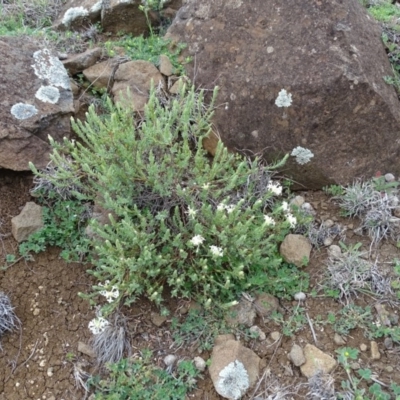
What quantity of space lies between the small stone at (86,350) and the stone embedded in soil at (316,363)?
4.06 ft

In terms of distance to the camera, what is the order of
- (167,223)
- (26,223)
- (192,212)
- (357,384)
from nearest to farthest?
(357,384) < (192,212) < (167,223) < (26,223)

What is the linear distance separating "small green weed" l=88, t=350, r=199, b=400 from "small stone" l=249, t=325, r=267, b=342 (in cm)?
42

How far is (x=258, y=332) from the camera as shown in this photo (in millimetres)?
3018

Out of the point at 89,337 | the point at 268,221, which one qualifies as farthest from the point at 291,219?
the point at 89,337

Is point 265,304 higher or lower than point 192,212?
lower

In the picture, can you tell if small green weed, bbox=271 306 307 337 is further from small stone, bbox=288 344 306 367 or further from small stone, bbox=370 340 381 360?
small stone, bbox=370 340 381 360

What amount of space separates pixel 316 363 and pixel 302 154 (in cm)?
150

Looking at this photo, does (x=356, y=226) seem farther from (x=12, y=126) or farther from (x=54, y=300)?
(x=12, y=126)

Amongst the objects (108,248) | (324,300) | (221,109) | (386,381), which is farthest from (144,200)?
(386,381)

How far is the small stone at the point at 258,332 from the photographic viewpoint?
118 inches

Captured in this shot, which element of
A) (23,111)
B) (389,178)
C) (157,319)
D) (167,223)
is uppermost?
(23,111)

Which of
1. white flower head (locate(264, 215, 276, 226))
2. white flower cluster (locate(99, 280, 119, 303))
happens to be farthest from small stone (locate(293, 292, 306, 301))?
white flower cluster (locate(99, 280, 119, 303))

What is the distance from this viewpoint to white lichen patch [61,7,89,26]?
4637mm

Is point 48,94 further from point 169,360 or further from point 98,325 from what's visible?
point 169,360
